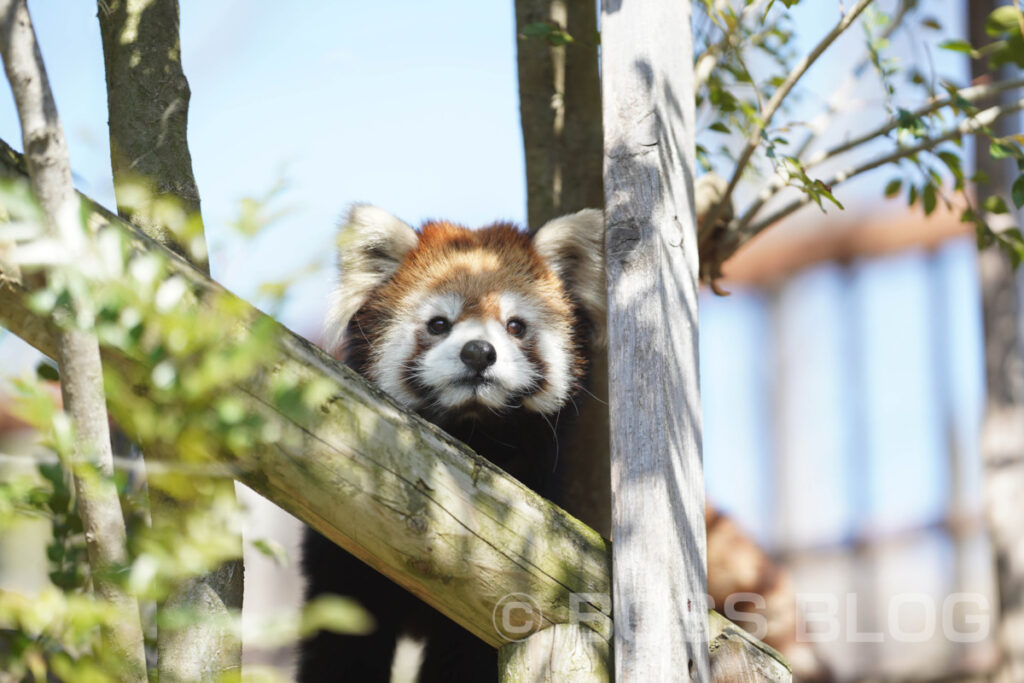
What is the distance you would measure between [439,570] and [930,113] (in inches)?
89.7

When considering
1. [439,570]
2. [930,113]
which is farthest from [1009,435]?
[439,570]

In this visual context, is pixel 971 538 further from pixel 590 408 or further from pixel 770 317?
pixel 590 408

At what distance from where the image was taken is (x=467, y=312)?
348cm

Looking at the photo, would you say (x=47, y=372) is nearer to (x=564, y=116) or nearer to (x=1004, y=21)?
(x=564, y=116)

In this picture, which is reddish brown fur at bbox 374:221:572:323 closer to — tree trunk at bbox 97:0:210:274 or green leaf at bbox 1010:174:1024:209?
Result: tree trunk at bbox 97:0:210:274

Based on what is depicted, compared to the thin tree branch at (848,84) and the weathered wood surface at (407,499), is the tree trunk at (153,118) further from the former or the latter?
the thin tree branch at (848,84)

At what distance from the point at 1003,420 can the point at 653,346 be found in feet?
9.16

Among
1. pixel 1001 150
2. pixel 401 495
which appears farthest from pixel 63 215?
pixel 1001 150

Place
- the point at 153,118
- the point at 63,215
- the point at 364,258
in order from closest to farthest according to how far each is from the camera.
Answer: the point at 63,215
the point at 153,118
the point at 364,258

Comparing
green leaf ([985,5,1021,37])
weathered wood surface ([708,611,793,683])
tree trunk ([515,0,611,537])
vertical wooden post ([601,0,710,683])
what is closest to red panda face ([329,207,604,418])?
tree trunk ([515,0,611,537])

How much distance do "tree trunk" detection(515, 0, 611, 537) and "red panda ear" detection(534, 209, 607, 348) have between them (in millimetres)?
392

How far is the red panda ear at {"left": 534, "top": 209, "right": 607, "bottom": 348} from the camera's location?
11.6ft

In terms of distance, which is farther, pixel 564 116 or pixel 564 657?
pixel 564 116

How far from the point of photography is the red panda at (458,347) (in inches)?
132
